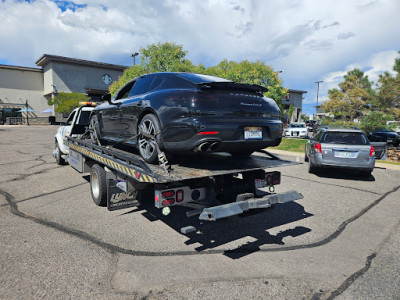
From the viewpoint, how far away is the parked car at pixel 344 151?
726 cm

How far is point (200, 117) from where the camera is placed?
3355mm

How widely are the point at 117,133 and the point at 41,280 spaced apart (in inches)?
108

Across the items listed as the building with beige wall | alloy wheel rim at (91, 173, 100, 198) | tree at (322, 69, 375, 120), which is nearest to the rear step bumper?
alloy wheel rim at (91, 173, 100, 198)

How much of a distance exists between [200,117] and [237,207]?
1.17m

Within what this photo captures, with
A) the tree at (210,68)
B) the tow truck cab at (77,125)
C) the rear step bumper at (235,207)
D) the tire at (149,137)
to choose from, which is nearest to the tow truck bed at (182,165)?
the tire at (149,137)

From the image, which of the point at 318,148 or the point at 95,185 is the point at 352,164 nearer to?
the point at 318,148

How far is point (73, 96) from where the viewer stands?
144ft

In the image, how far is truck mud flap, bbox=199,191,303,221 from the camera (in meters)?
3.11

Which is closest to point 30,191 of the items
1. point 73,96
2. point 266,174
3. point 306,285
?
point 266,174

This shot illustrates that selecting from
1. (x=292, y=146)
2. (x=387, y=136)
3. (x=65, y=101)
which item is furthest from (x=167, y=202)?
(x=65, y=101)

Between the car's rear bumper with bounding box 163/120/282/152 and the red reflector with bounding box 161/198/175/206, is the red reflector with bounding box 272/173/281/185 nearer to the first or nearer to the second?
the car's rear bumper with bounding box 163/120/282/152

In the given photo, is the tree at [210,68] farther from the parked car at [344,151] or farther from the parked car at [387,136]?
the parked car at [344,151]

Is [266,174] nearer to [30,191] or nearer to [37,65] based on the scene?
[30,191]

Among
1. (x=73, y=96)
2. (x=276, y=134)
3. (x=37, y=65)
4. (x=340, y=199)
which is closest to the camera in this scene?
(x=276, y=134)
